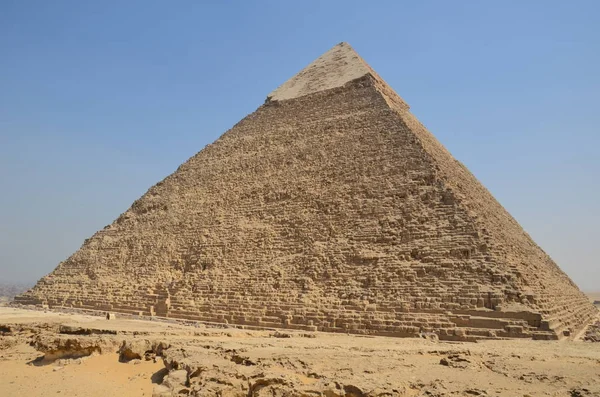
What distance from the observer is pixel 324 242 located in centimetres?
1542

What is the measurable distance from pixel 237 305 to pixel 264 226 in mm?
3548

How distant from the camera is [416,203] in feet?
48.4

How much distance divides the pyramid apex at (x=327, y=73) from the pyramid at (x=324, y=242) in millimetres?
109

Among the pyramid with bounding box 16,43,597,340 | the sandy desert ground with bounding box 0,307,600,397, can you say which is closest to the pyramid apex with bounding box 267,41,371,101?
the pyramid with bounding box 16,43,597,340

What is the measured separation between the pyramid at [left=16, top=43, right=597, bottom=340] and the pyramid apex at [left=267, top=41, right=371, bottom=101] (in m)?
0.11

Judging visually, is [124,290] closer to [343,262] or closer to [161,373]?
[343,262]

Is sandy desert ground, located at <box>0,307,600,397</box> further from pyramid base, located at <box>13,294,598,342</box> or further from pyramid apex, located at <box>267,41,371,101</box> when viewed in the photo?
pyramid apex, located at <box>267,41,371,101</box>

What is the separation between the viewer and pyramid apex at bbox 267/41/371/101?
2331 cm

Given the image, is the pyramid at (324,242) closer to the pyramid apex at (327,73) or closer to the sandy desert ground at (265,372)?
the pyramid apex at (327,73)

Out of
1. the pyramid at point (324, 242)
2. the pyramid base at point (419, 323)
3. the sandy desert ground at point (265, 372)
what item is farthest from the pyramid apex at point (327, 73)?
the sandy desert ground at point (265, 372)

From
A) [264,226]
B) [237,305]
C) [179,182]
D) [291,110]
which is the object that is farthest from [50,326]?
[291,110]

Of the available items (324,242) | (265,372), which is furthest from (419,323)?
(265,372)

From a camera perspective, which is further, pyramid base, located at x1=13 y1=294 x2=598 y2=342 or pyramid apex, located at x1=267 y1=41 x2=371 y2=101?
pyramid apex, located at x1=267 y1=41 x2=371 y2=101

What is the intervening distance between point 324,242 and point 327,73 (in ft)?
39.3
